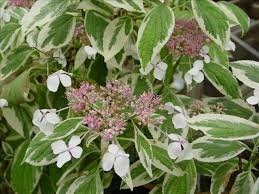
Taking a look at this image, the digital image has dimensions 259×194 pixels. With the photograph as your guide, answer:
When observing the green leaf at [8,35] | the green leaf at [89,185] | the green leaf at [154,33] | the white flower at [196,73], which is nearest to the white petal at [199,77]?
the white flower at [196,73]

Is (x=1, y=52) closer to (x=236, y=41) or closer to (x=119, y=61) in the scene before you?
(x=119, y=61)

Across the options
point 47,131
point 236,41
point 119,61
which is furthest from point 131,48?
point 236,41

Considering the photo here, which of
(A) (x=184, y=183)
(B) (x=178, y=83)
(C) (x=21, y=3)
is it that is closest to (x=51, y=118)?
(A) (x=184, y=183)

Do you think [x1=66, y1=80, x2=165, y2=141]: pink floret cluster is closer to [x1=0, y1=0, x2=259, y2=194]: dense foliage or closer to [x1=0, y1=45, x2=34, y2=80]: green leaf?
[x1=0, y1=0, x2=259, y2=194]: dense foliage

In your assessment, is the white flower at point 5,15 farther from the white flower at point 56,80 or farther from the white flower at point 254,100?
the white flower at point 254,100

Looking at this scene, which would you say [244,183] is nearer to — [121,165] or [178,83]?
[121,165]

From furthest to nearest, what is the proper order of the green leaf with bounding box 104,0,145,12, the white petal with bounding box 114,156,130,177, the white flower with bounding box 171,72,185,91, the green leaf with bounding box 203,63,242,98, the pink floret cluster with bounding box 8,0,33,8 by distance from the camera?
the white flower with bounding box 171,72,185,91, the pink floret cluster with bounding box 8,0,33,8, the green leaf with bounding box 203,63,242,98, the green leaf with bounding box 104,0,145,12, the white petal with bounding box 114,156,130,177

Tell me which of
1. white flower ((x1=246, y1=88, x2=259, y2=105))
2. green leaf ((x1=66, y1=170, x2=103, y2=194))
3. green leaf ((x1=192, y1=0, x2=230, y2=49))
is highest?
green leaf ((x1=192, y1=0, x2=230, y2=49))

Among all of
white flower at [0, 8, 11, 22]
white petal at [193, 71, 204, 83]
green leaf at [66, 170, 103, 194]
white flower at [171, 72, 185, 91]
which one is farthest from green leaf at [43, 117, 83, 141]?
white flower at [171, 72, 185, 91]
